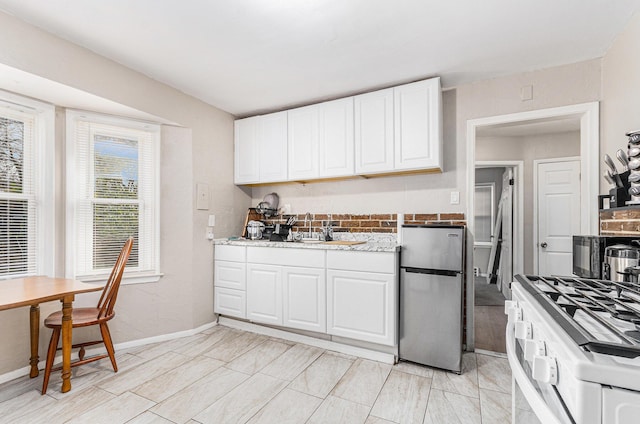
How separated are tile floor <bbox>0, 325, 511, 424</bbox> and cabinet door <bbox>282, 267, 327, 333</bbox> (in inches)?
10.7

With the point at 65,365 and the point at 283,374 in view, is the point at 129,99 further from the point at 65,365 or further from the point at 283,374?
the point at 283,374

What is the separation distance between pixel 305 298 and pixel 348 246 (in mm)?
660

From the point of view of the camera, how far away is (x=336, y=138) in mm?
3139

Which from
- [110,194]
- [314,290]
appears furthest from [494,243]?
[110,194]

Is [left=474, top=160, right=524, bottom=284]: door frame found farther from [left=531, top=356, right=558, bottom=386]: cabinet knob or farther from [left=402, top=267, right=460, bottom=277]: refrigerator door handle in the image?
[left=531, top=356, right=558, bottom=386]: cabinet knob

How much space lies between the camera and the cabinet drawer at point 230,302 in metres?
3.30

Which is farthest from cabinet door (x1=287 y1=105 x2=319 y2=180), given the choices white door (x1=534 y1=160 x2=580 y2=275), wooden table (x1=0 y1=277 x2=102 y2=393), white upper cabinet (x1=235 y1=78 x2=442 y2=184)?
white door (x1=534 y1=160 x2=580 y2=275)

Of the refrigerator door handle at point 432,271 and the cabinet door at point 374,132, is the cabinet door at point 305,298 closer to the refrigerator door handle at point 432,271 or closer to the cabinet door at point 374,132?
the refrigerator door handle at point 432,271

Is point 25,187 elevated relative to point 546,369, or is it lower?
elevated

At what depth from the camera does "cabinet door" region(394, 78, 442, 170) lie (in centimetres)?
266

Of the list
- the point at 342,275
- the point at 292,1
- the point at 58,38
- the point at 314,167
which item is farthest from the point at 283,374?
the point at 58,38

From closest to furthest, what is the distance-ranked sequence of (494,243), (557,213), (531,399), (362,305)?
(531,399) → (362,305) → (557,213) → (494,243)

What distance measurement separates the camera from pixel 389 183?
10.6 feet

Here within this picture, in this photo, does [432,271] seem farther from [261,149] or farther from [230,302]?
[261,149]
